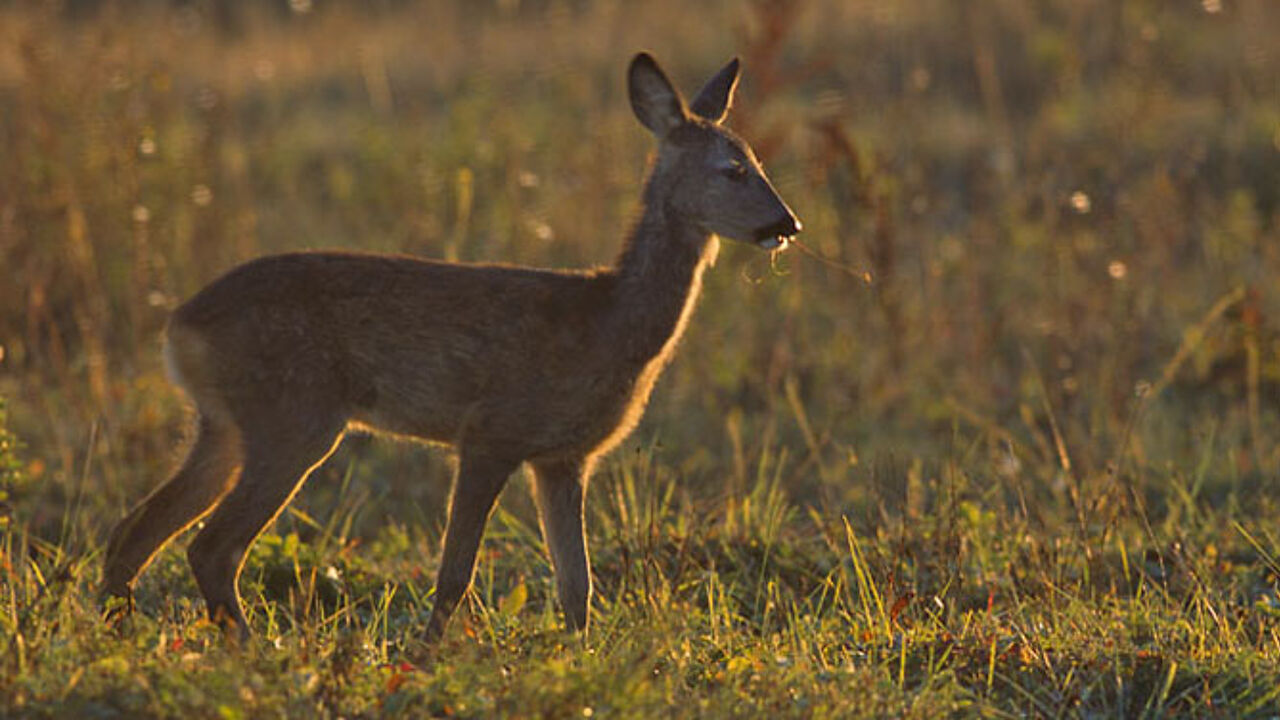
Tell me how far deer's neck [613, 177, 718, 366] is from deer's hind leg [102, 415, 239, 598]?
139 centimetres

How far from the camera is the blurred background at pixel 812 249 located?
323 inches

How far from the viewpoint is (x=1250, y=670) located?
525cm

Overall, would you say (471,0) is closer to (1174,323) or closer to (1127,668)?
(1174,323)

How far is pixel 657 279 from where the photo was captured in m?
5.96

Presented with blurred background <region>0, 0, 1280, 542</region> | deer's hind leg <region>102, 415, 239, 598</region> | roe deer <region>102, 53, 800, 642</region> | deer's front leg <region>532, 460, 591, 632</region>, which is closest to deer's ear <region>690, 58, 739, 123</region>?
roe deer <region>102, 53, 800, 642</region>

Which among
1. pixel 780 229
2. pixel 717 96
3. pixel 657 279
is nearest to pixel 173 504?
pixel 657 279

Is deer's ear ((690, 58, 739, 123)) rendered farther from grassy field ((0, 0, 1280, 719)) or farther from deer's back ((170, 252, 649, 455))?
deer's back ((170, 252, 649, 455))

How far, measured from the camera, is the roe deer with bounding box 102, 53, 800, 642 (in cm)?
557

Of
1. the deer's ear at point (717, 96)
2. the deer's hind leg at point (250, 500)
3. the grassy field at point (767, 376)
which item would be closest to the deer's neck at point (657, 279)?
the deer's ear at point (717, 96)

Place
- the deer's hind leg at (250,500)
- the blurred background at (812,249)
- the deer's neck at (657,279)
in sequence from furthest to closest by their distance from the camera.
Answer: the blurred background at (812,249), the deer's neck at (657,279), the deer's hind leg at (250,500)

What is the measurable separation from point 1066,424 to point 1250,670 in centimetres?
346

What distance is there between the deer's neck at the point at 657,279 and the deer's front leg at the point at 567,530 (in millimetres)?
497

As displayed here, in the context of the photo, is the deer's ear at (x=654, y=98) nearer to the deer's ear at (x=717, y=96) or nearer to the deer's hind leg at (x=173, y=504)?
the deer's ear at (x=717, y=96)

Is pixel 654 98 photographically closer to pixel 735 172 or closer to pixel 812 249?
pixel 735 172
